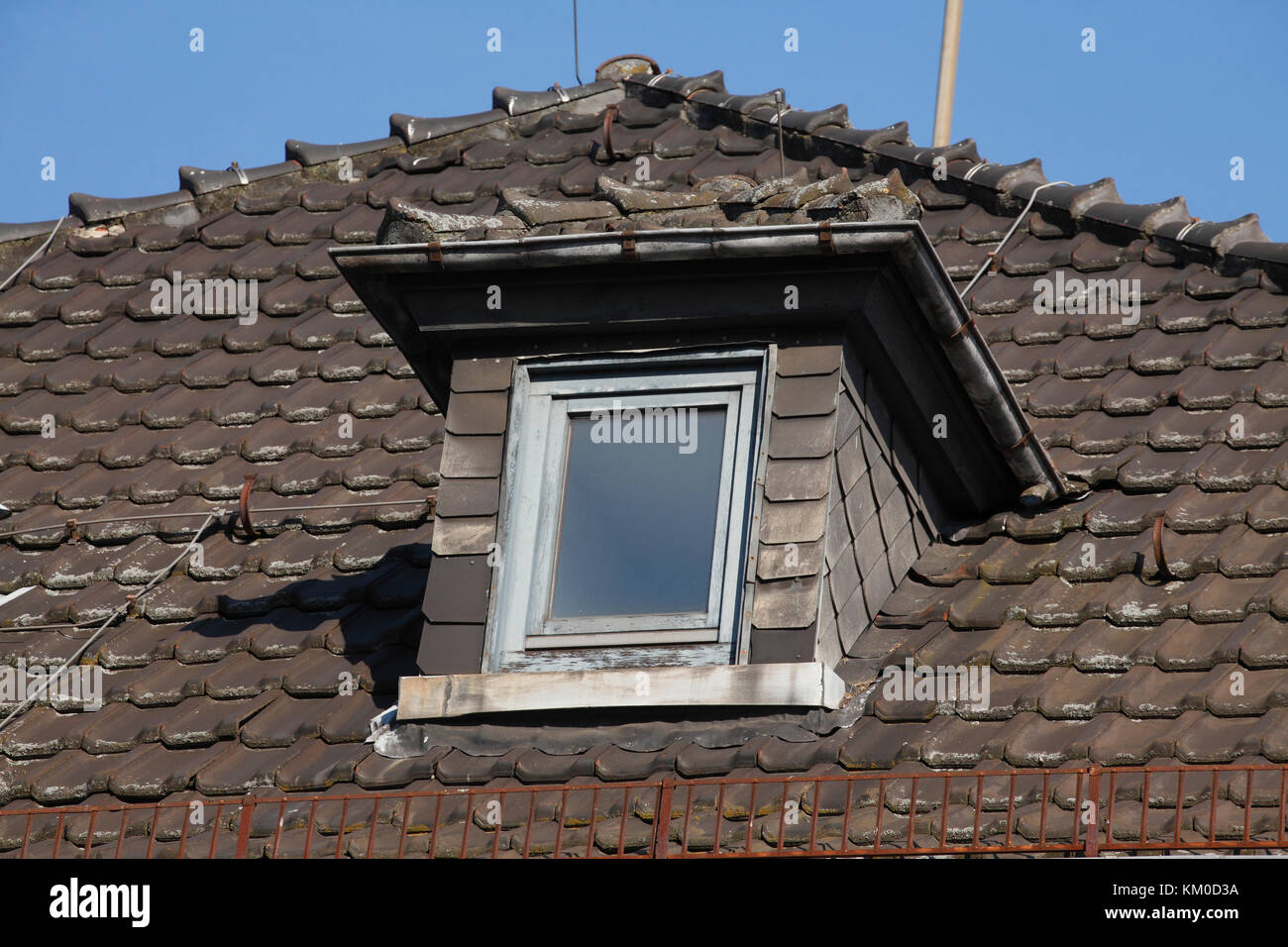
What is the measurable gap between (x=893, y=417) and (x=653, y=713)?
1487mm

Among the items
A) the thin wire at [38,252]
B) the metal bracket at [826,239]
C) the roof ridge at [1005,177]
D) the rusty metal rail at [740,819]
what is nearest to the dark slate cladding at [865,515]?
the metal bracket at [826,239]

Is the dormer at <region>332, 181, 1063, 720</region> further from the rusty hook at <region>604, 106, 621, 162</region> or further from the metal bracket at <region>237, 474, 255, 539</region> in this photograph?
the rusty hook at <region>604, 106, 621, 162</region>

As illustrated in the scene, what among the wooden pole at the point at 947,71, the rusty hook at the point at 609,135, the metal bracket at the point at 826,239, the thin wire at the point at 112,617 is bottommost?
the thin wire at the point at 112,617

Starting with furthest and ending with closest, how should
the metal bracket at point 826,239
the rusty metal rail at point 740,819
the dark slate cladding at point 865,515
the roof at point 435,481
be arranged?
the dark slate cladding at point 865,515 → the metal bracket at point 826,239 → the roof at point 435,481 → the rusty metal rail at point 740,819

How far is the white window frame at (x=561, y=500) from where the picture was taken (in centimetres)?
620

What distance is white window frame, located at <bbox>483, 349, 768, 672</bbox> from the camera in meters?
6.20

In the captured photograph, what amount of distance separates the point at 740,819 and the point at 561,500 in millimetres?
1340

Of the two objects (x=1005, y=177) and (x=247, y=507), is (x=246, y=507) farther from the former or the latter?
(x=1005, y=177)

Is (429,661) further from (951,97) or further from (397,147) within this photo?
(951,97)

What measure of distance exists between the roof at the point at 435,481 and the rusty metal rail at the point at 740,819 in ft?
0.57

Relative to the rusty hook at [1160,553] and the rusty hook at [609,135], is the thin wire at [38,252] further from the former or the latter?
the rusty hook at [1160,553]

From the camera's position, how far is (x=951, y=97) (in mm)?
12648

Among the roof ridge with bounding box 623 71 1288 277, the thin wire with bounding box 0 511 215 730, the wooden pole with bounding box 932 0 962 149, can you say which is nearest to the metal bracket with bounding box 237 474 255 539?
the thin wire with bounding box 0 511 215 730

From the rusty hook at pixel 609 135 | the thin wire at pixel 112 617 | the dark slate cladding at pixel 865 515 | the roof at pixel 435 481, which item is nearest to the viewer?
the roof at pixel 435 481
